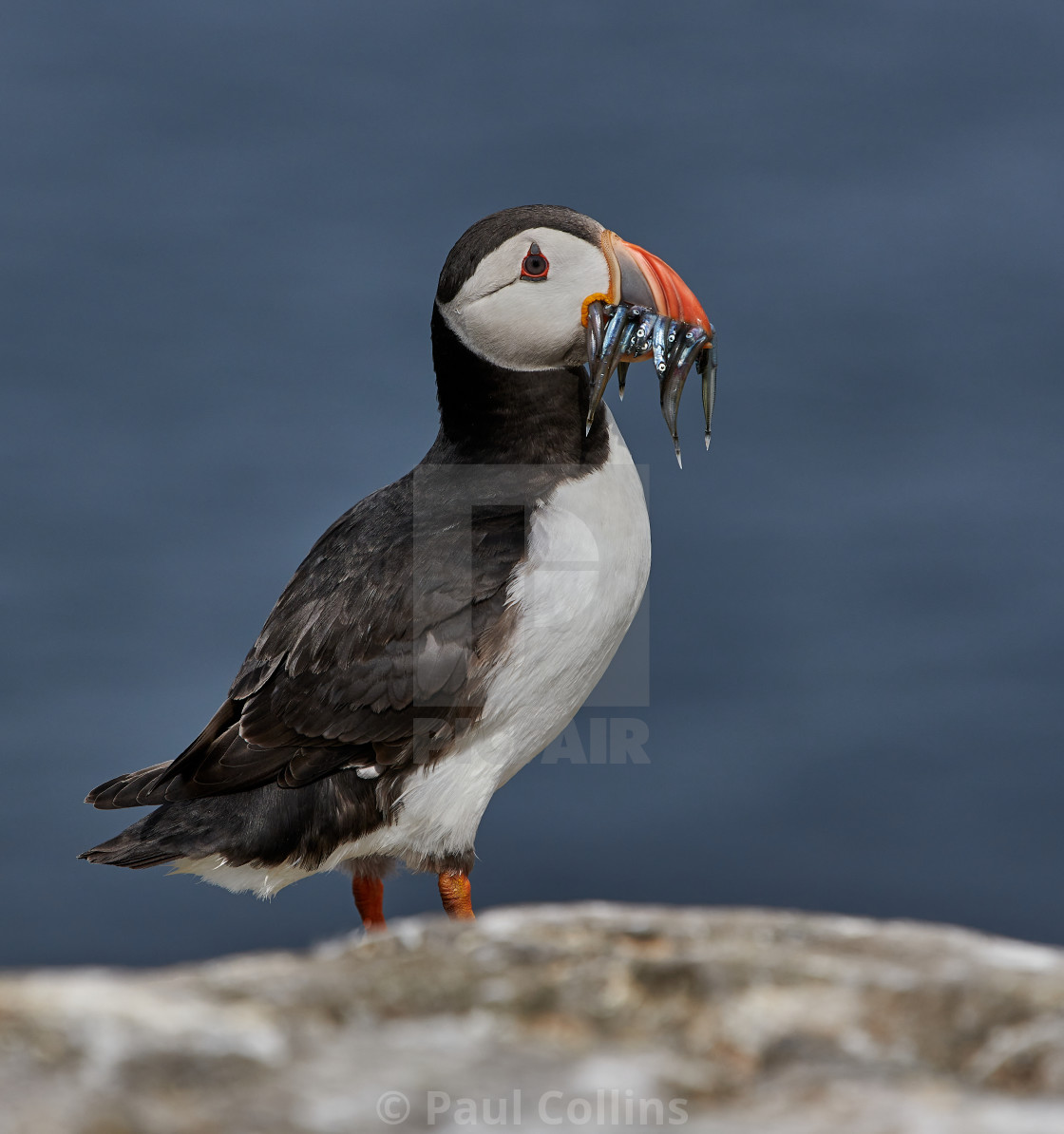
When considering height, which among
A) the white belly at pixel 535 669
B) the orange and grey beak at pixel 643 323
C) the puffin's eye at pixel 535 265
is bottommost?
the white belly at pixel 535 669

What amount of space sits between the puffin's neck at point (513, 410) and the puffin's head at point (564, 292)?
0.12m

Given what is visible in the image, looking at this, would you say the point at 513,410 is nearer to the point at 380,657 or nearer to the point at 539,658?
the point at 539,658

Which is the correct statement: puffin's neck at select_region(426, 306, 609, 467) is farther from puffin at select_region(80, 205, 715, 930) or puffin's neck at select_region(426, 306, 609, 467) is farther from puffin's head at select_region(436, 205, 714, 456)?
puffin's head at select_region(436, 205, 714, 456)

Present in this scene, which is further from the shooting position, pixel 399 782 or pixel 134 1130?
pixel 399 782

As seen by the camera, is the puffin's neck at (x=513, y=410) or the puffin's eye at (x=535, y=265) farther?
the puffin's neck at (x=513, y=410)

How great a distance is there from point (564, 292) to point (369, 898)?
2.62 meters

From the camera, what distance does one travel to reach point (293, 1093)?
207 centimetres

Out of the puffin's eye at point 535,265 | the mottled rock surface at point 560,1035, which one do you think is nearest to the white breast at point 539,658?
the puffin's eye at point 535,265

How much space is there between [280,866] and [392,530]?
1.39 meters

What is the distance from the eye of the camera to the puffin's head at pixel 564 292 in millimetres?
5266

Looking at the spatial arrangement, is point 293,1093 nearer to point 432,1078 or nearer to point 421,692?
point 432,1078

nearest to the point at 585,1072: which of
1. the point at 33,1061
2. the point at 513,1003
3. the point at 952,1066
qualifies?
the point at 513,1003

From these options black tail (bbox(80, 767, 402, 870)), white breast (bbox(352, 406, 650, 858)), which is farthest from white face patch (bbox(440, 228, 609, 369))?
black tail (bbox(80, 767, 402, 870))

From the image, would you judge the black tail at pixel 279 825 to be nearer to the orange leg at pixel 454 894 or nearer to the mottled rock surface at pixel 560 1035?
the orange leg at pixel 454 894
